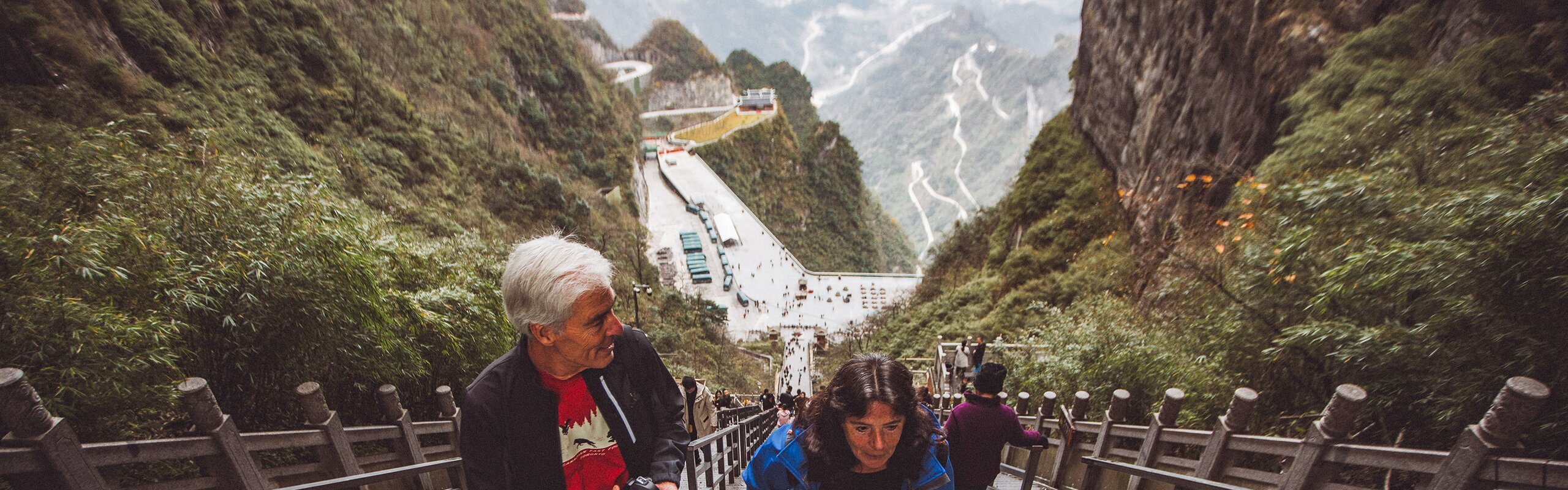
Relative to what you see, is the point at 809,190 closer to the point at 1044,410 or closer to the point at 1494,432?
the point at 1044,410

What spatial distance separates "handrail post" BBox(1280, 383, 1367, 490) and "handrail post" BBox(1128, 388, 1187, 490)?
2.06 ft

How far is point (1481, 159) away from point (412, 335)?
6.92 m

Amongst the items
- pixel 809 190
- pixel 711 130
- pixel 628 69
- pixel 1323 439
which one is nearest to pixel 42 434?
pixel 1323 439

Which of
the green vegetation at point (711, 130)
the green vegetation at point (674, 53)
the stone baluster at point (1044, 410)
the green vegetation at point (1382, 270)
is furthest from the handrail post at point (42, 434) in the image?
the green vegetation at point (674, 53)

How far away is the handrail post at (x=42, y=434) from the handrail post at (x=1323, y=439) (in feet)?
13.0

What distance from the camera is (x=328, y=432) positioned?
101 inches

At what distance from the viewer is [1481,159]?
355 cm

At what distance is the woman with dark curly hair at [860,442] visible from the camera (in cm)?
171

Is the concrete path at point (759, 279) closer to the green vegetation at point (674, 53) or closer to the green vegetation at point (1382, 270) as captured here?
the green vegetation at point (1382, 270)

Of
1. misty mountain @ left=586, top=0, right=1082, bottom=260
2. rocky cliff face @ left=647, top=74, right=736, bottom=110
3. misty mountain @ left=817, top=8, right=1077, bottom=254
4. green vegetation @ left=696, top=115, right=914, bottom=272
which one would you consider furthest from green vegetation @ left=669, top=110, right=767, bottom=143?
misty mountain @ left=817, top=8, right=1077, bottom=254

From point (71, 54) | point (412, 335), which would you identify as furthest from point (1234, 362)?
point (71, 54)

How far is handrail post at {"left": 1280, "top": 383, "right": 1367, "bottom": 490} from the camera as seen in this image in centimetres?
220

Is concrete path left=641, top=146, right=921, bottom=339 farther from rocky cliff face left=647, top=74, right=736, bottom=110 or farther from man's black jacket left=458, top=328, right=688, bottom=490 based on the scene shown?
man's black jacket left=458, top=328, right=688, bottom=490

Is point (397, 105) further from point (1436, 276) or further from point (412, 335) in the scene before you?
point (1436, 276)
